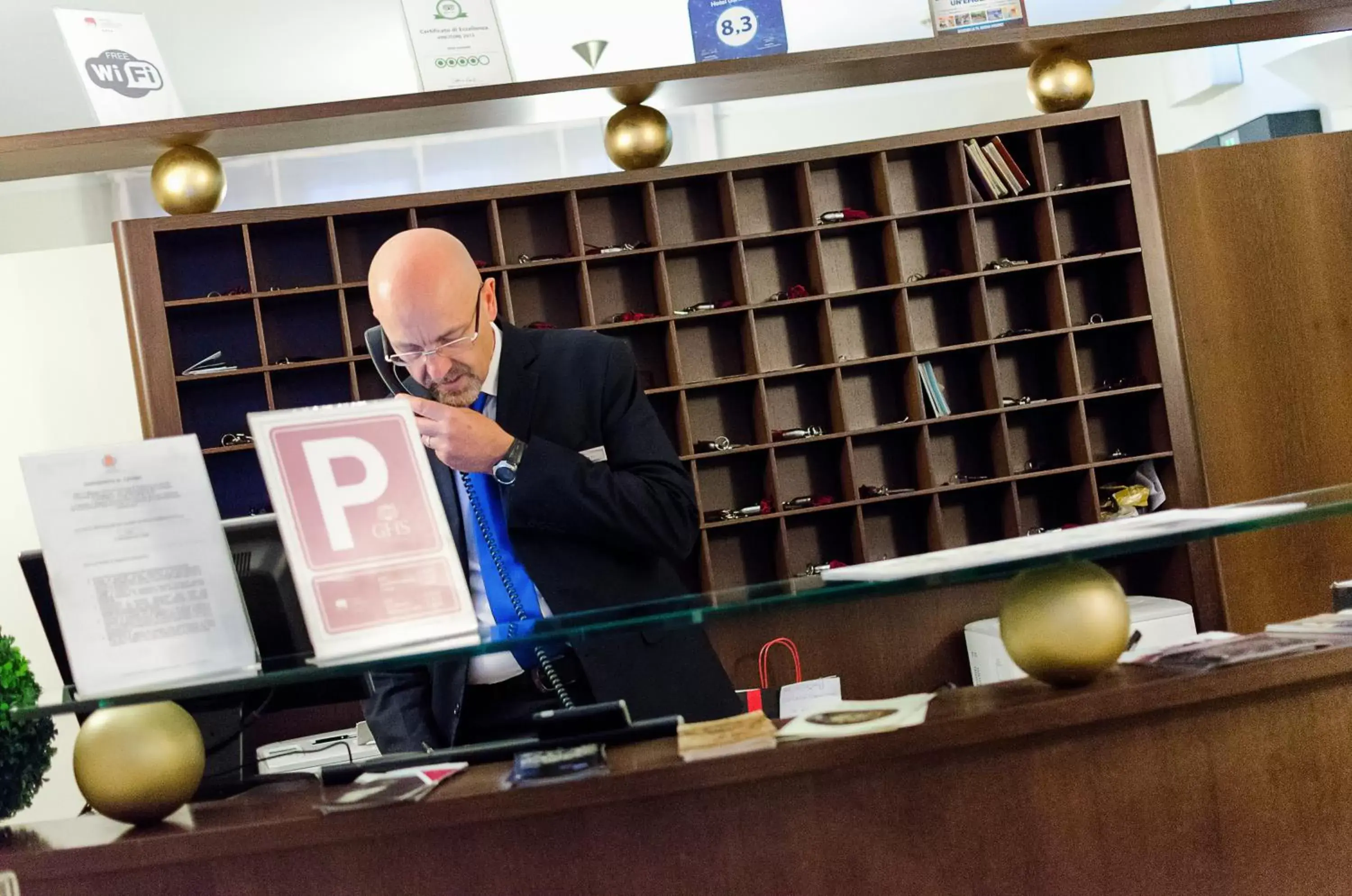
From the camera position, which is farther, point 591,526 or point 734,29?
point 734,29

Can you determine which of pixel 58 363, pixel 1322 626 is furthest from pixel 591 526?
pixel 58 363

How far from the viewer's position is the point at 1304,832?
4.29ft

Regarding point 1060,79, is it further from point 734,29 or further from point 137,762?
point 137,762

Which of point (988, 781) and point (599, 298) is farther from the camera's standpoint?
point (599, 298)

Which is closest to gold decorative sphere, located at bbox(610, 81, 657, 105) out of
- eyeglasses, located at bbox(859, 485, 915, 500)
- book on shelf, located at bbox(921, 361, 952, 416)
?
book on shelf, located at bbox(921, 361, 952, 416)

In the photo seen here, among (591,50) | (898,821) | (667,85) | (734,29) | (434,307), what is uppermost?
(591,50)

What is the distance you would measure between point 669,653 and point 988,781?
0.65 meters

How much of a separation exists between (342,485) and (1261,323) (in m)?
4.53

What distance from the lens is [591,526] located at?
171 centimetres

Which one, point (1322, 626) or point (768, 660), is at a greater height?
point (1322, 626)

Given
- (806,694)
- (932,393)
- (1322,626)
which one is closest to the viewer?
(1322,626)

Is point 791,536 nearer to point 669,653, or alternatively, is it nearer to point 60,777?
point 669,653

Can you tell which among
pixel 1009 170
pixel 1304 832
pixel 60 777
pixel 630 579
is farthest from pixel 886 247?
pixel 60 777

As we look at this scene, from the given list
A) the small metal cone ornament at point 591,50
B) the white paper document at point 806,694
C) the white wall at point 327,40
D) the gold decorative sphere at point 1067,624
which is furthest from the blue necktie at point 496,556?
the small metal cone ornament at point 591,50
